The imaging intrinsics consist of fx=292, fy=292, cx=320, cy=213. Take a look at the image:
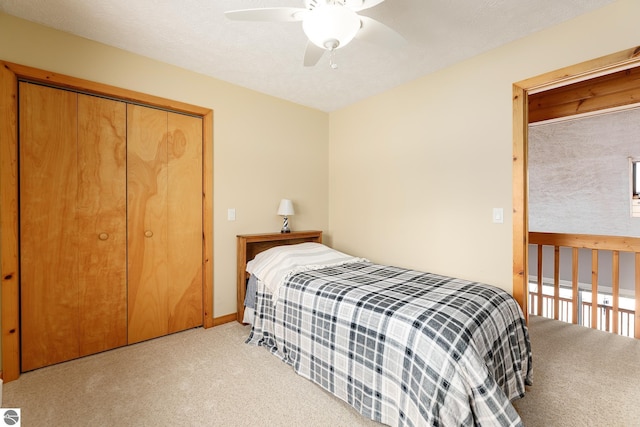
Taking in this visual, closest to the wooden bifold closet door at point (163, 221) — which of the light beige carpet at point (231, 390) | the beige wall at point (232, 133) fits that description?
the beige wall at point (232, 133)

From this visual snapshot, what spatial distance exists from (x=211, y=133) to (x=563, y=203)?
5.55m

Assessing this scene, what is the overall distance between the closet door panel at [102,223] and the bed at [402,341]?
47.5 inches

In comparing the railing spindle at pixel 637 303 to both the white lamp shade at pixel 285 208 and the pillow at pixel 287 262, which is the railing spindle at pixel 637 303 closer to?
the pillow at pixel 287 262

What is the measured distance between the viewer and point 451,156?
8.67ft

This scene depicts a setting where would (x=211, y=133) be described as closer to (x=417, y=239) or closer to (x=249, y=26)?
(x=249, y=26)

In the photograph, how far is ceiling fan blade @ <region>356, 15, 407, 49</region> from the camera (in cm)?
158

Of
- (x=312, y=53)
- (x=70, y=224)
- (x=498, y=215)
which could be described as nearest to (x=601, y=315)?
(x=498, y=215)

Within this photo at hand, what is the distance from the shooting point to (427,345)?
4.53 ft

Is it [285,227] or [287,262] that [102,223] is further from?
[285,227]

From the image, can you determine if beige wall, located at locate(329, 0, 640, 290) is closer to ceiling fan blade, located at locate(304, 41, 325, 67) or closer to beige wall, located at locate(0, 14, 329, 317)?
beige wall, located at locate(0, 14, 329, 317)

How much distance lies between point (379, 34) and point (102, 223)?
95.3 inches

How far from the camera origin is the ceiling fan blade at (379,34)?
1577mm

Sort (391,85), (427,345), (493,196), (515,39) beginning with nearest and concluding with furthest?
(427,345)
(515,39)
(493,196)
(391,85)

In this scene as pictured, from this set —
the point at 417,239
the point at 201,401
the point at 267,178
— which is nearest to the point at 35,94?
the point at 267,178
